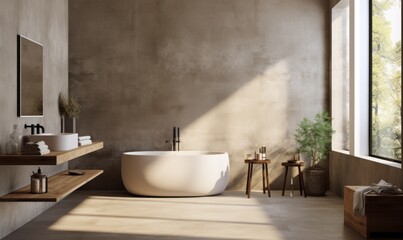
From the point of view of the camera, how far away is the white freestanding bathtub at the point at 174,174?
8.05 meters

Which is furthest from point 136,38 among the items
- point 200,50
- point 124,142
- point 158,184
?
point 158,184

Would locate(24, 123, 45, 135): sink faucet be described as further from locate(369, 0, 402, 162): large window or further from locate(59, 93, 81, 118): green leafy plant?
locate(369, 0, 402, 162): large window

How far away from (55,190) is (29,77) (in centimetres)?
115

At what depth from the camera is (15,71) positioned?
5.74 m

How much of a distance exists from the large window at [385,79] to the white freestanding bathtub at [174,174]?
6.56 feet

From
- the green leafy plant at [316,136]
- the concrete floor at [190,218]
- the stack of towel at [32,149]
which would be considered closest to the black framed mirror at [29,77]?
the stack of towel at [32,149]

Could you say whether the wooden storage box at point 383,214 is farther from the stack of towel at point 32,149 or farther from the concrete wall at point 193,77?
the concrete wall at point 193,77

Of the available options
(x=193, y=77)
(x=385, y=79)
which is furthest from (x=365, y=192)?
(x=193, y=77)

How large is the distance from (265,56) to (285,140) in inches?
46.8

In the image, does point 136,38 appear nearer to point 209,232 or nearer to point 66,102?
point 66,102

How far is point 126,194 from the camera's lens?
847 centimetres

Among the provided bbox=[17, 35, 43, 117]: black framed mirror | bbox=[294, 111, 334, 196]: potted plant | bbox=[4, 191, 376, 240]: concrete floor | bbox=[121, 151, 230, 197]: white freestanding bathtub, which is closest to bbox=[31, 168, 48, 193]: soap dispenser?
bbox=[4, 191, 376, 240]: concrete floor

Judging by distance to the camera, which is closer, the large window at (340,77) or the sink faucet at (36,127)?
the sink faucet at (36,127)

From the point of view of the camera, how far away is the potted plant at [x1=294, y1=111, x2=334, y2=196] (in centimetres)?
838
